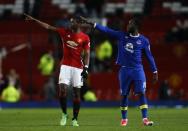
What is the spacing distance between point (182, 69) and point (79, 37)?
15292 mm

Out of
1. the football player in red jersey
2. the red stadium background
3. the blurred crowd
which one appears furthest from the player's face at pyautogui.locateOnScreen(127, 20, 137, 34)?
the blurred crowd

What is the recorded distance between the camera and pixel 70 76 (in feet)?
63.5

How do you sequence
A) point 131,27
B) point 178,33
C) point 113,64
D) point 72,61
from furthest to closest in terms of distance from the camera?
point 178,33 < point 113,64 < point 72,61 < point 131,27

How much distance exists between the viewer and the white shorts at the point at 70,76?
759 inches

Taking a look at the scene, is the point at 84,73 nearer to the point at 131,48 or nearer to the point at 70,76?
the point at 70,76

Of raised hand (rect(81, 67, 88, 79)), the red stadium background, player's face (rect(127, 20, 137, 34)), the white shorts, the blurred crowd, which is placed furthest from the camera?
the blurred crowd

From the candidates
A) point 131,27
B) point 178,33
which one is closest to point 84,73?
point 131,27

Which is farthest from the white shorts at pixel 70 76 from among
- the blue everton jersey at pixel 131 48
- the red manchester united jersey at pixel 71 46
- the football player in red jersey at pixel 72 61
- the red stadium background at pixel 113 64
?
the red stadium background at pixel 113 64

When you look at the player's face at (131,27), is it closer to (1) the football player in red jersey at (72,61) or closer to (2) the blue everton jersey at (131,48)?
(2) the blue everton jersey at (131,48)

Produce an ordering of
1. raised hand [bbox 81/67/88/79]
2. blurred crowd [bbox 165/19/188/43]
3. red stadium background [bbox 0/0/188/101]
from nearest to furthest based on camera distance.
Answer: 1. raised hand [bbox 81/67/88/79]
2. red stadium background [bbox 0/0/188/101]
3. blurred crowd [bbox 165/19/188/43]

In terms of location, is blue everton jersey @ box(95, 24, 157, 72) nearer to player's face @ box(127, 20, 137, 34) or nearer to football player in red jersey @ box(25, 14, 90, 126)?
player's face @ box(127, 20, 137, 34)

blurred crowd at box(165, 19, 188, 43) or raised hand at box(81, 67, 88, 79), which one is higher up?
blurred crowd at box(165, 19, 188, 43)

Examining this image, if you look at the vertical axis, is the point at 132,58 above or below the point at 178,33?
below

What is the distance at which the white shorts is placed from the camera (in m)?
19.3
